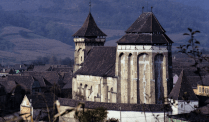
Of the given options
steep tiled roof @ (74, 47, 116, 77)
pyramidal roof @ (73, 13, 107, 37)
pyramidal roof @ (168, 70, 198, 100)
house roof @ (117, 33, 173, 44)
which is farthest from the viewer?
pyramidal roof @ (73, 13, 107, 37)

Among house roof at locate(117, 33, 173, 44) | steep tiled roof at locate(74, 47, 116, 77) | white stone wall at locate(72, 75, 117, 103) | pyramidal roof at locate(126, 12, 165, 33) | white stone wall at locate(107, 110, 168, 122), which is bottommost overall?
white stone wall at locate(107, 110, 168, 122)

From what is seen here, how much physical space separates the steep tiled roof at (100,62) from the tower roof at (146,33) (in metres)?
7.52

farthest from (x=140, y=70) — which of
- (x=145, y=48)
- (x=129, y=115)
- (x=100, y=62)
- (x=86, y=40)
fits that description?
(x=86, y=40)

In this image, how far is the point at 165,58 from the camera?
60.8 meters

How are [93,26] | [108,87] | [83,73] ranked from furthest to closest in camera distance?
[93,26] → [83,73] → [108,87]

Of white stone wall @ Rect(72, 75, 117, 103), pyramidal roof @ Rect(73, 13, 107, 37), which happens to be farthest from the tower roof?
pyramidal roof @ Rect(73, 13, 107, 37)

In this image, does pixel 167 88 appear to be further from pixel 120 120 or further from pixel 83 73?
pixel 83 73

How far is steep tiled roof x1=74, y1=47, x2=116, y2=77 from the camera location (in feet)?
227

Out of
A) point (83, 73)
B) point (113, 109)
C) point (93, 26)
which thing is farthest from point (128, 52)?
point (93, 26)

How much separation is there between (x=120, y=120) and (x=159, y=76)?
41.6 ft

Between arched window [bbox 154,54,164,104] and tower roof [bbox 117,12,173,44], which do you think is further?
arched window [bbox 154,54,164,104]

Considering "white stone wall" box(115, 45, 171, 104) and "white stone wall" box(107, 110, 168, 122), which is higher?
"white stone wall" box(115, 45, 171, 104)

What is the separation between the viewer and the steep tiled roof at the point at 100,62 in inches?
2726

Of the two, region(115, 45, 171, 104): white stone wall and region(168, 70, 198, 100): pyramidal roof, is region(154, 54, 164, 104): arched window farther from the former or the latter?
region(168, 70, 198, 100): pyramidal roof
